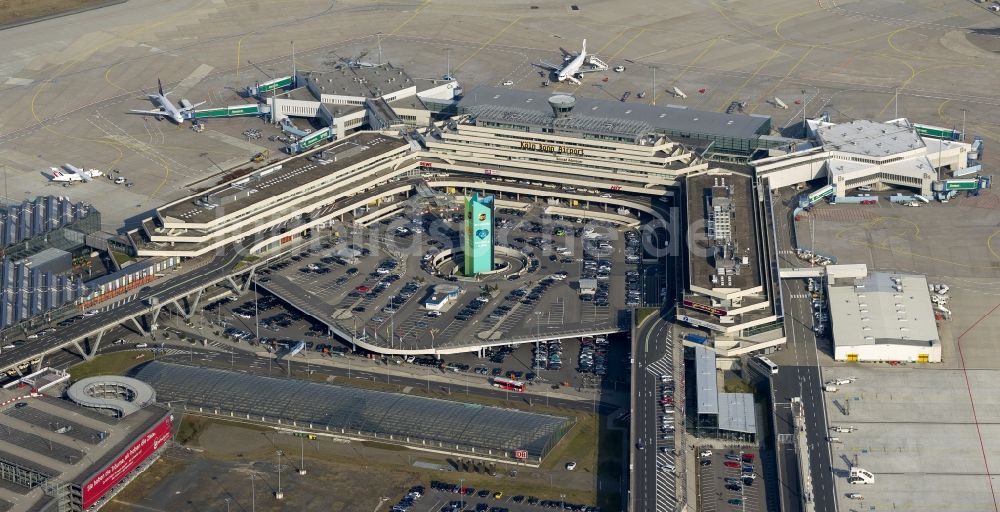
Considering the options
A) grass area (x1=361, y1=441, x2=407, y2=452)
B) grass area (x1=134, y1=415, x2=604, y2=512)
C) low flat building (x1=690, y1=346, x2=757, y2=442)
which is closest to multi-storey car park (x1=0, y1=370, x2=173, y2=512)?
grass area (x1=134, y1=415, x2=604, y2=512)

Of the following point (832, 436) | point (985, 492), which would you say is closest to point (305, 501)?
point (832, 436)

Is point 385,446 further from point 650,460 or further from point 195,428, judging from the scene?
point 650,460

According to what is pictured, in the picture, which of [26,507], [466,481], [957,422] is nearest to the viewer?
[26,507]

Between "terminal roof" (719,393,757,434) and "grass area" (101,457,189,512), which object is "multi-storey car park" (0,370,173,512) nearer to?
"grass area" (101,457,189,512)

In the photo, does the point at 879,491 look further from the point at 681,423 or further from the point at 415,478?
the point at 415,478

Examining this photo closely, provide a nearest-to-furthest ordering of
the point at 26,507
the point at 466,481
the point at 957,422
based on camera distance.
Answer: the point at 26,507
the point at 466,481
the point at 957,422

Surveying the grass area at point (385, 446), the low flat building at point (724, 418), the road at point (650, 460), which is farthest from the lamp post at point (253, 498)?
the low flat building at point (724, 418)

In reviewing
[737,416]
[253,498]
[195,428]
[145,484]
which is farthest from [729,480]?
A: [145,484]

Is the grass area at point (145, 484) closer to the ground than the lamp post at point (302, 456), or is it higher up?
closer to the ground

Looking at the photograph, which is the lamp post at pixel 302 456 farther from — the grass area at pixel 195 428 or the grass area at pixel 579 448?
the grass area at pixel 579 448
